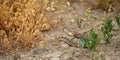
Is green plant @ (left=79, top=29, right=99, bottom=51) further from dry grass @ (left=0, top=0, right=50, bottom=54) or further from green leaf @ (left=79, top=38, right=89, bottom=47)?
dry grass @ (left=0, top=0, right=50, bottom=54)

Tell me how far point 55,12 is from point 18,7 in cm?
46

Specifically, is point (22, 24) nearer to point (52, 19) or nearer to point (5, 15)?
point (5, 15)

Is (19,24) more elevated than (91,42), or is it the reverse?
(19,24)

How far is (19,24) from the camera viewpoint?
3148mm

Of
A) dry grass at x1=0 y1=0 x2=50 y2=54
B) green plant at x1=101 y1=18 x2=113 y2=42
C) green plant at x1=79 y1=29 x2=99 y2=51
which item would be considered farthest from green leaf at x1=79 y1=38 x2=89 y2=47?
dry grass at x1=0 y1=0 x2=50 y2=54

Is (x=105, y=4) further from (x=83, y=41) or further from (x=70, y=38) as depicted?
(x=83, y=41)

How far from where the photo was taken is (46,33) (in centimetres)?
335

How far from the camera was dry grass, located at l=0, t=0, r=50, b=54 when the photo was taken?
3051mm

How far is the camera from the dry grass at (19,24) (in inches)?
120

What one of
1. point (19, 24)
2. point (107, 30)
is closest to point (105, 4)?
point (107, 30)

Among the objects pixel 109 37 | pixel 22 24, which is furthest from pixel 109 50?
pixel 22 24

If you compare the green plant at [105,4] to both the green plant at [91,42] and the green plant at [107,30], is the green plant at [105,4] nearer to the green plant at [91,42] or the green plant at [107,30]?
the green plant at [107,30]

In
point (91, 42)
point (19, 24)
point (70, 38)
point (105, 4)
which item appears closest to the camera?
point (91, 42)

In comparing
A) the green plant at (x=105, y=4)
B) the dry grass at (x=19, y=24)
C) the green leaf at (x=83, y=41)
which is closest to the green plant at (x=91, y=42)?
the green leaf at (x=83, y=41)
